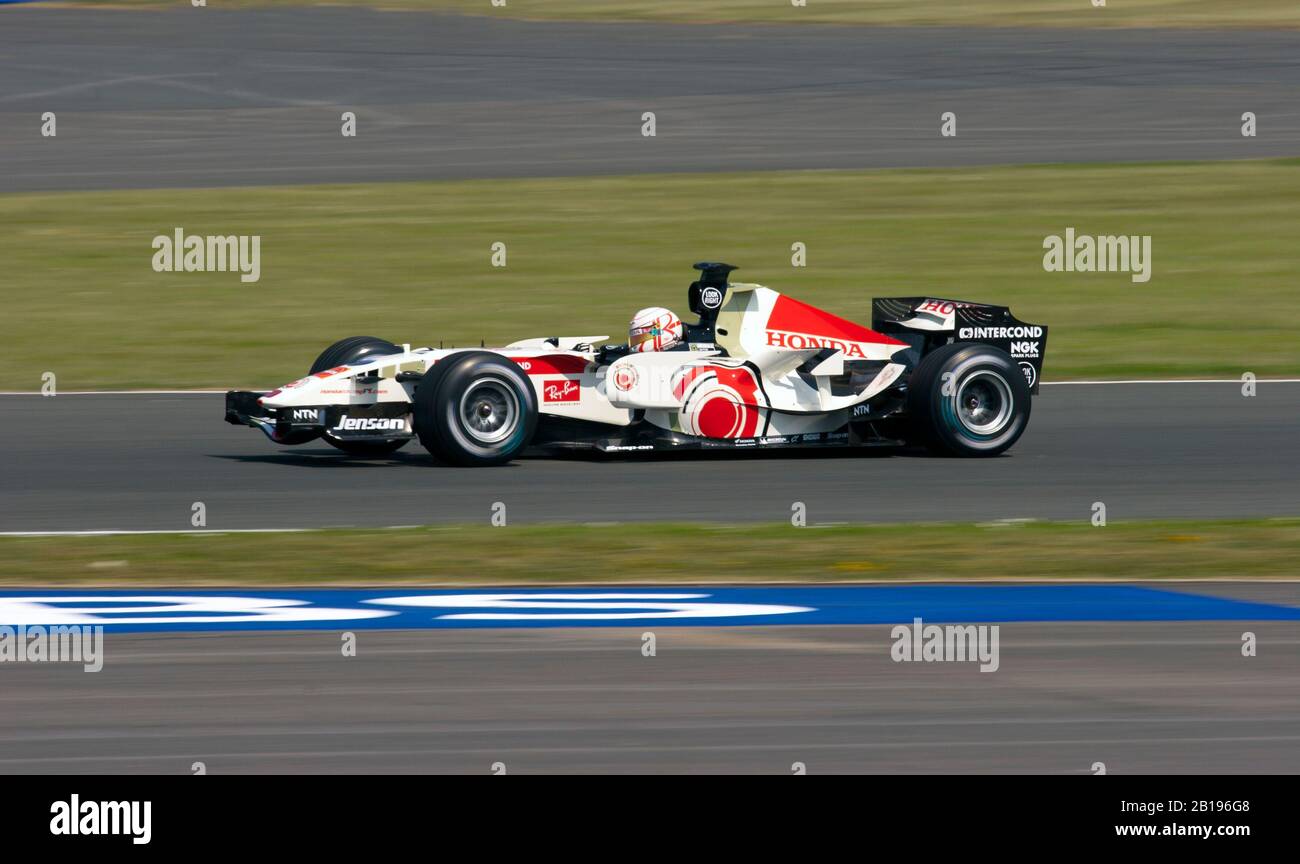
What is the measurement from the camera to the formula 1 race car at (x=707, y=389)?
12930mm

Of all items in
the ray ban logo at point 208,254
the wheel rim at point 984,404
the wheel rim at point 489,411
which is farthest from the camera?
the ray ban logo at point 208,254

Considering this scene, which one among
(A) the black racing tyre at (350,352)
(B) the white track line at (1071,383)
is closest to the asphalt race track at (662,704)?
(A) the black racing tyre at (350,352)

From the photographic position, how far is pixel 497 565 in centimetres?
1024

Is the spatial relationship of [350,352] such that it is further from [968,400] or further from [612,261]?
[612,261]

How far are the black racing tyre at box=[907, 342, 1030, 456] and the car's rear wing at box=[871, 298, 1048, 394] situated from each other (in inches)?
9.3

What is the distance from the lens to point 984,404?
551 inches

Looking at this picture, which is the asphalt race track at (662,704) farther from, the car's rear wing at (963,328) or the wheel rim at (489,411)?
the car's rear wing at (963,328)

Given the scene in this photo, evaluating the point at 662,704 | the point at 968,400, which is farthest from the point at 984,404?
the point at 662,704

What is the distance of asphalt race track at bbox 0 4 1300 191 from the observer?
2938 cm

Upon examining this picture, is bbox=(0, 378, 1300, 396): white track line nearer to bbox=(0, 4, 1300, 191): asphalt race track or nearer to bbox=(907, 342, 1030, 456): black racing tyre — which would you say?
bbox=(907, 342, 1030, 456): black racing tyre

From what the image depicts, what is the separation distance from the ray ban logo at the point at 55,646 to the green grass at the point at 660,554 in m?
1.25

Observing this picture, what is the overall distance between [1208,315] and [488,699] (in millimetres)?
16113

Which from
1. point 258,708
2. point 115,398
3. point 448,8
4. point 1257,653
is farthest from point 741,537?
point 448,8

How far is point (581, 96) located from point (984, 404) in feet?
64.7
